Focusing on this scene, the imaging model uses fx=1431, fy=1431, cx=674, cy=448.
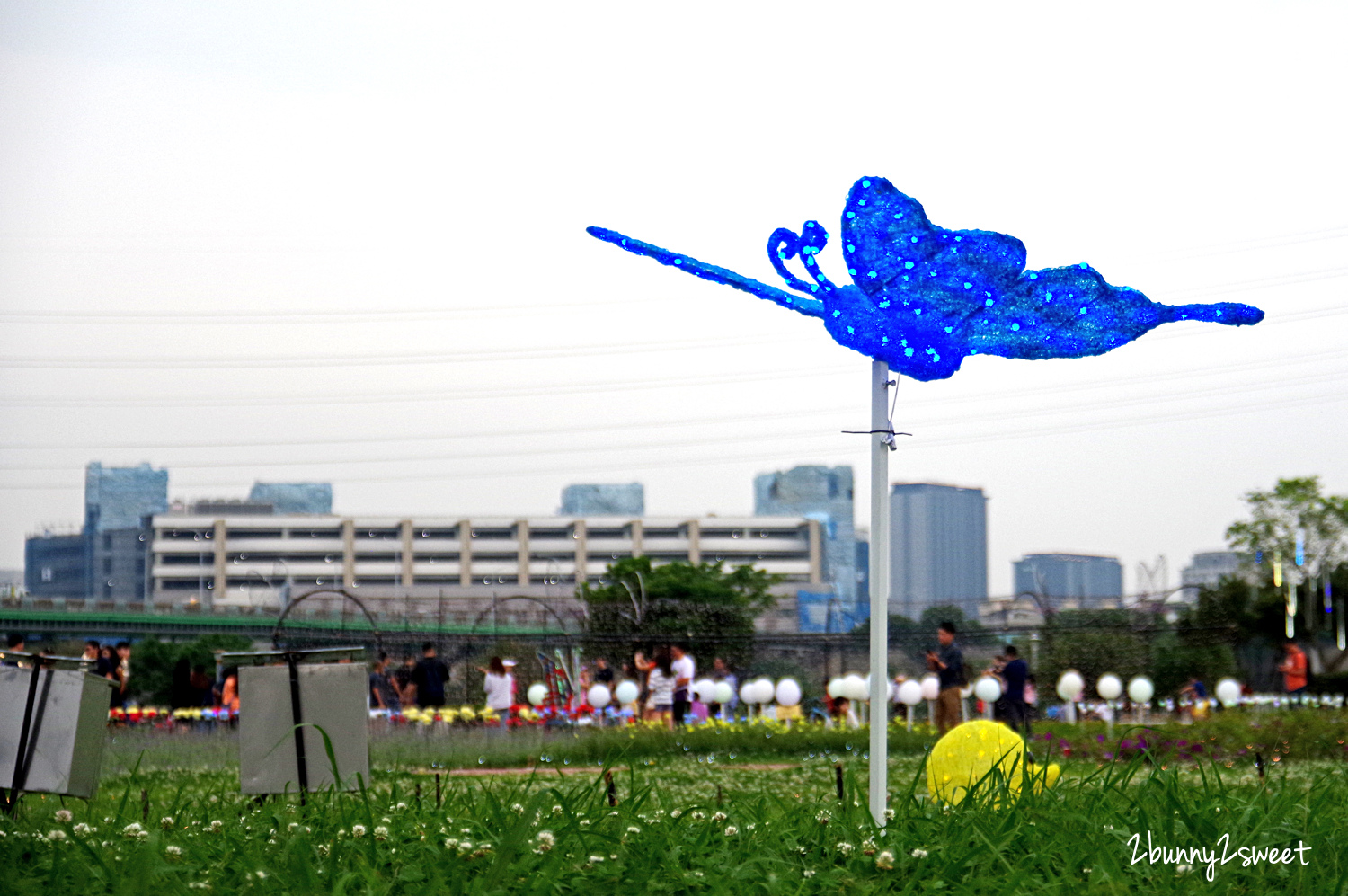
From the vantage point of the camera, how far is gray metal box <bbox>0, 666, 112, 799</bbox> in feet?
25.4

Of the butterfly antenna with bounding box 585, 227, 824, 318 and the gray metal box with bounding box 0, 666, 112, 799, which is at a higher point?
the butterfly antenna with bounding box 585, 227, 824, 318

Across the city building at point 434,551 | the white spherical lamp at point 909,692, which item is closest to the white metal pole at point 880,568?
the white spherical lamp at point 909,692

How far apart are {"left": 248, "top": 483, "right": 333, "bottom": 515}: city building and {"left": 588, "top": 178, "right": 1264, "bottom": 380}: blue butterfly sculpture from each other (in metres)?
145

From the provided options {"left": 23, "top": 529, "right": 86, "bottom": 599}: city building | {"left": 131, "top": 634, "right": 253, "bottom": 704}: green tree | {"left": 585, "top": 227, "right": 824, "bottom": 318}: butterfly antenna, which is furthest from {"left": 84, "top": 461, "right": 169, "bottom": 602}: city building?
{"left": 585, "top": 227, "right": 824, "bottom": 318}: butterfly antenna

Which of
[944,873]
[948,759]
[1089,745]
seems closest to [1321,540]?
[1089,745]

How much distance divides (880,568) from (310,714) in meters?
3.15

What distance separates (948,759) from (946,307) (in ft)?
6.72

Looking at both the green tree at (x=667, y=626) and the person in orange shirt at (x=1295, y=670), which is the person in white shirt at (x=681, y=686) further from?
the person in orange shirt at (x=1295, y=670)

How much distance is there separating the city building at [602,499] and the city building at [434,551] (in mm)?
27436

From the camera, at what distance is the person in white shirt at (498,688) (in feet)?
56.6

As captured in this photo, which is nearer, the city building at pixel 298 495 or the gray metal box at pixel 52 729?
the gray metal box at pixel 52 729

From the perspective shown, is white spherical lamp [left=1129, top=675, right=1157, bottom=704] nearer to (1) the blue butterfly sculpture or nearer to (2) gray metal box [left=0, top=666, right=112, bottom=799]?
(1) the blue butterfly sculpture

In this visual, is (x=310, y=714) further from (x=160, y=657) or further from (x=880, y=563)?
(x=160, y=657)

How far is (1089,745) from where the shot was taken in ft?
46.0
